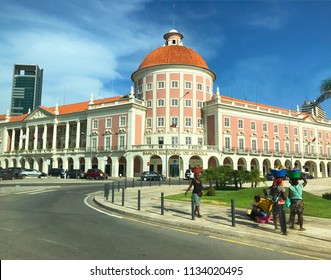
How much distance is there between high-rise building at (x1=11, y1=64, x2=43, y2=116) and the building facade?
112 meters

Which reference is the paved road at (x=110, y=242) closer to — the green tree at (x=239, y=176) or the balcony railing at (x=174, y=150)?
the green tree at (x=239, y=176)

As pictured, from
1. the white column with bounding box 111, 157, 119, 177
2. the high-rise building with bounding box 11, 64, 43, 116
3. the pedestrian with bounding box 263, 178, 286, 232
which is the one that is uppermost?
the high-rise building with bounding box 11, 64, 43, 116

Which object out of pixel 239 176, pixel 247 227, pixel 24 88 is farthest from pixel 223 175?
pixel 24 88

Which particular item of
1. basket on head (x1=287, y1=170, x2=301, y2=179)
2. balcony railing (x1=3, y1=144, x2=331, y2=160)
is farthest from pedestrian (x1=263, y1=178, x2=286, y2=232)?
balcony railing (x1=3, y1=144, x2=331, y2=160)

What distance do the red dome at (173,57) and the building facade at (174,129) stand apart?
8.6 inches

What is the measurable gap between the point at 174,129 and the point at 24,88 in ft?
470

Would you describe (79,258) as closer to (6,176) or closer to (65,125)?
(6,176)

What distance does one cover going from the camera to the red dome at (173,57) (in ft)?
211

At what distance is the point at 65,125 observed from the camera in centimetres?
7556

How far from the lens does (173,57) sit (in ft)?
212

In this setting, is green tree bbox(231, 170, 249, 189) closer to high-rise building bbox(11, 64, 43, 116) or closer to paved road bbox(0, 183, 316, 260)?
paved road bbox(0, 183, 316, 260)

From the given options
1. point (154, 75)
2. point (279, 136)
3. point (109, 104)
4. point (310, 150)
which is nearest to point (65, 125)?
point (109, 104)

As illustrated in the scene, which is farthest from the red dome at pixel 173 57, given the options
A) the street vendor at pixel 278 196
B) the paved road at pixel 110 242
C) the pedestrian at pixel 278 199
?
Result: the paved road at pixel 110 242

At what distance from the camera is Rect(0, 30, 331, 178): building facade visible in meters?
57.8
